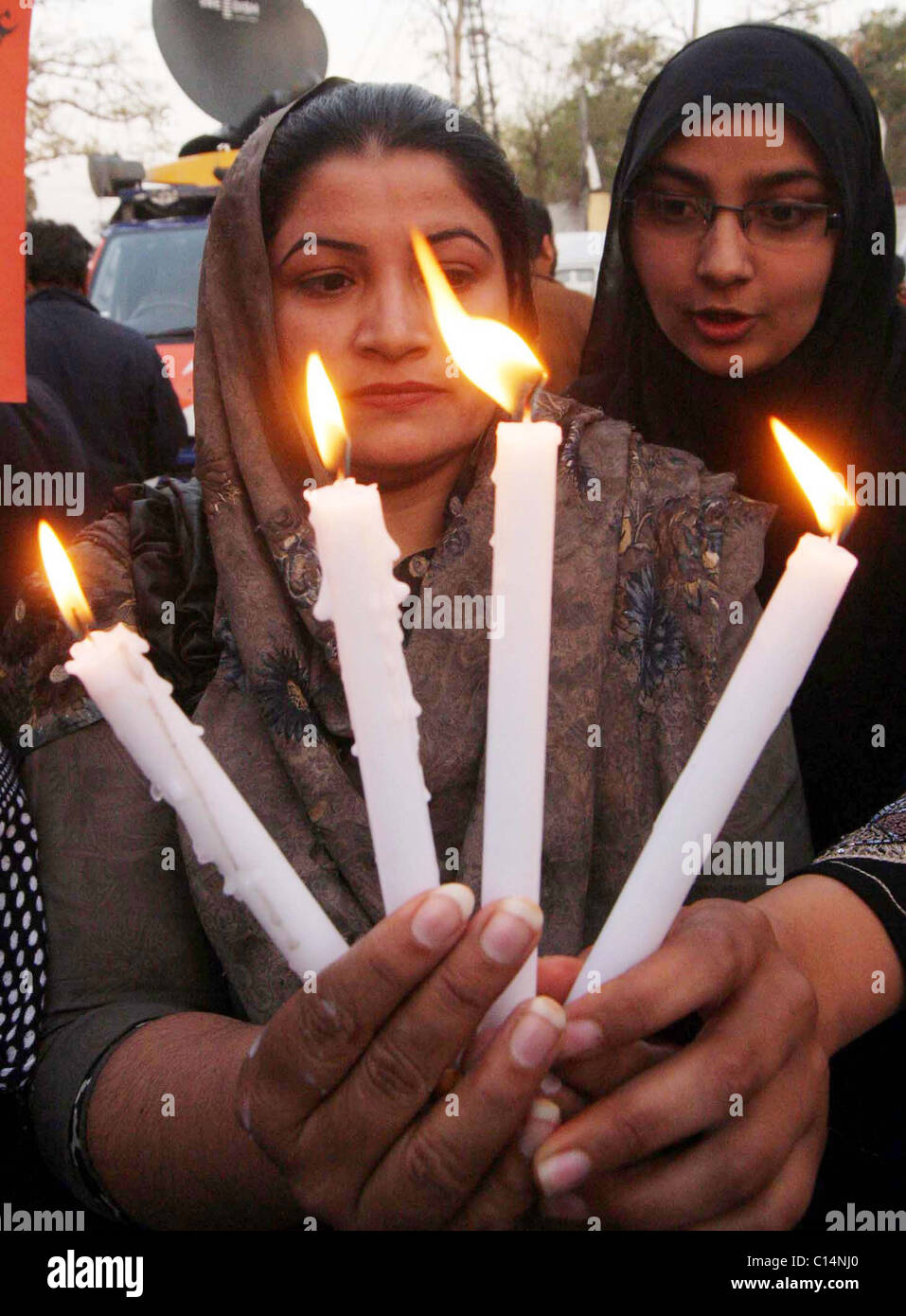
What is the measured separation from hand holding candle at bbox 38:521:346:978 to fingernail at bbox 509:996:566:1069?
0.13 meters

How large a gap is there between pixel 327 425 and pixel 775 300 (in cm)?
147

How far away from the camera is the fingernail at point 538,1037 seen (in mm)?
654

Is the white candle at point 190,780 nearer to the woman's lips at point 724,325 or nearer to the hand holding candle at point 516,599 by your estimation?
the hand holding candle at point 516,599

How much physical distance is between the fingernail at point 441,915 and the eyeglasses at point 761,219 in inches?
60.7

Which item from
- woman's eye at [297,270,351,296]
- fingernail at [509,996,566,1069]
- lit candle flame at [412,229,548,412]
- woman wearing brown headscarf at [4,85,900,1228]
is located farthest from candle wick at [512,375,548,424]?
woman's eye at [297,270,351,296]

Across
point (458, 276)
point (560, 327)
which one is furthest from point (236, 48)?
point (458, 276)

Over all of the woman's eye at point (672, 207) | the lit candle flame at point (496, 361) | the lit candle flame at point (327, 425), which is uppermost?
the woman's eye at point (672, 207)

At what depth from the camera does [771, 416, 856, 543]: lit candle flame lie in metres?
Answer: 0.59

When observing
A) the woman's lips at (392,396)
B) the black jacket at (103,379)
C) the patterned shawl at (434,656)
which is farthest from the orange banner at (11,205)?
the black jacket at (103,379)

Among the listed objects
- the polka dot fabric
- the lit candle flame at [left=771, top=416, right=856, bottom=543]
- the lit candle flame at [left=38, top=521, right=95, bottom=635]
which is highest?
the lit candle flame at [left=771, top=416, right=856, bottom=543]

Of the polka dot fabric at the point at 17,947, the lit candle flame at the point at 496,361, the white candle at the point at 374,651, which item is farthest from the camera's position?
the polka dot fabric at the point at 17,947

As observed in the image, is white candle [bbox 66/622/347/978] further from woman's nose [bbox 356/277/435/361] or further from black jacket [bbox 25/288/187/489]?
black jacket [bbox 25/288/187/489]

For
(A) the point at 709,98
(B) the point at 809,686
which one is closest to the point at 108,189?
(A) the point at 709,98

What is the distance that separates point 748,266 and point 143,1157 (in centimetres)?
156
